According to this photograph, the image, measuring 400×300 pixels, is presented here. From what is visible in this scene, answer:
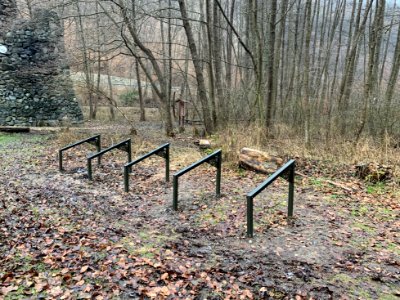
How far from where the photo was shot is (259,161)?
7.20 m

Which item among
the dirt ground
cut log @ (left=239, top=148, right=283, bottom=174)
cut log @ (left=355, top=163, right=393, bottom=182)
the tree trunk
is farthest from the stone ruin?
cut log @ (left=355, top=163, right=393, bottom=182)

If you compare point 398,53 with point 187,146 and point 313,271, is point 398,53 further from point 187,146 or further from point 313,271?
point 313,271

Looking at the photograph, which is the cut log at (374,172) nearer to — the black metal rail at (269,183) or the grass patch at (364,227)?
the grass patch at (364,227)

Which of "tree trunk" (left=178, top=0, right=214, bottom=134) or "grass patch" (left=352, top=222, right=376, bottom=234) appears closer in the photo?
"grass patch" (left=352, top=222, right=376, bottom=234)

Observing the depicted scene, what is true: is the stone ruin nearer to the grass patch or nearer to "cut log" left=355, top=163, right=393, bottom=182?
"cut log" left=355, top=163, right=393, bottom=182

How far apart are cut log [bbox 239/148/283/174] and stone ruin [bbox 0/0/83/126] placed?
1031 cm

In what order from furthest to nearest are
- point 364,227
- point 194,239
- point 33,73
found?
point 33,73, point 364,227, point 194,239

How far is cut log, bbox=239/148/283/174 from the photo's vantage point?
279 inches

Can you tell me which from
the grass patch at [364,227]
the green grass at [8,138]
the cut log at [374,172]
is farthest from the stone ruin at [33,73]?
the grass patch at [364,227]

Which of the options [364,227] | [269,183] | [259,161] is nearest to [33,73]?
[259,161]

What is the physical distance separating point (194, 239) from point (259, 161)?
3.35 m

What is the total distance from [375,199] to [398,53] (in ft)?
27.4

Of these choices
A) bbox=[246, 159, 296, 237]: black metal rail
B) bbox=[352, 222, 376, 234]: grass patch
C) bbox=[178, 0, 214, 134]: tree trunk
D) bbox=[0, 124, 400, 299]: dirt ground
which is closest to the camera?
bbox=[0, 124, 400, 299]: dirt ground

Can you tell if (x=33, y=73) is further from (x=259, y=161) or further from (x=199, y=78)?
(x=259, y=161)
